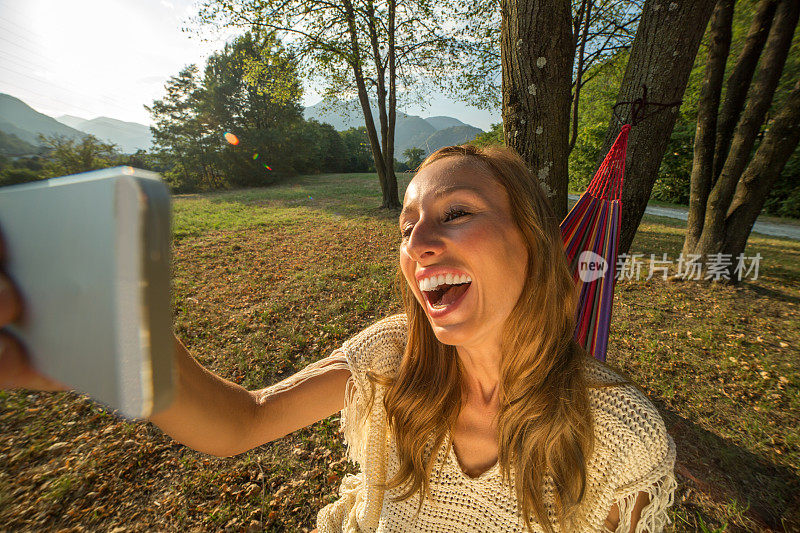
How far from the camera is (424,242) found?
3.87 feet

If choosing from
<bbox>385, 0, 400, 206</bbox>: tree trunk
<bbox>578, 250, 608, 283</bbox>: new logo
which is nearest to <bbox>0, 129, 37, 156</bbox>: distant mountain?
<bbox>578, 250, 608, 283</bbox>: new logo

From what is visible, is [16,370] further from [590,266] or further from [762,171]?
[762,171]

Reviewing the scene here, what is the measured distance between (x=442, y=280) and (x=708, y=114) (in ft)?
22.4

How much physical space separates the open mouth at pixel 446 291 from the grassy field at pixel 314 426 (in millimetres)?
2083

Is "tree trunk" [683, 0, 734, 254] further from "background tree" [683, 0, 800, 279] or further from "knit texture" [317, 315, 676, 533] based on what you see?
"knit texture" [317, 315, 676, 533]

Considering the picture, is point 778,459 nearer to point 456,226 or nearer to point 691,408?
point 691,408

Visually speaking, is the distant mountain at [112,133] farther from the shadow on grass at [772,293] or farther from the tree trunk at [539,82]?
the shadow on grass at [772,293]

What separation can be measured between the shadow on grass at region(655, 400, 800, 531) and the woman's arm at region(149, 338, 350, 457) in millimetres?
2724

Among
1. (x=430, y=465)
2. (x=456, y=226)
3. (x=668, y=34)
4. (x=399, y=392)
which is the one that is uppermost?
(x=668, y=34)

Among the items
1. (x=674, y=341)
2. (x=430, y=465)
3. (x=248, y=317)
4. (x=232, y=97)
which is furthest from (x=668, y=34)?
(x=232, y=97)

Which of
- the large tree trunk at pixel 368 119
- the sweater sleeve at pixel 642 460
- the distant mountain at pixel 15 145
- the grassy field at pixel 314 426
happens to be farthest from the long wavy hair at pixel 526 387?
the large tree trunk at pixel 368 119

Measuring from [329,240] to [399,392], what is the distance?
8041 millimetres

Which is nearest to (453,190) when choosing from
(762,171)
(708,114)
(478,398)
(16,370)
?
(478,398)

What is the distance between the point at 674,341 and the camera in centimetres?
407
